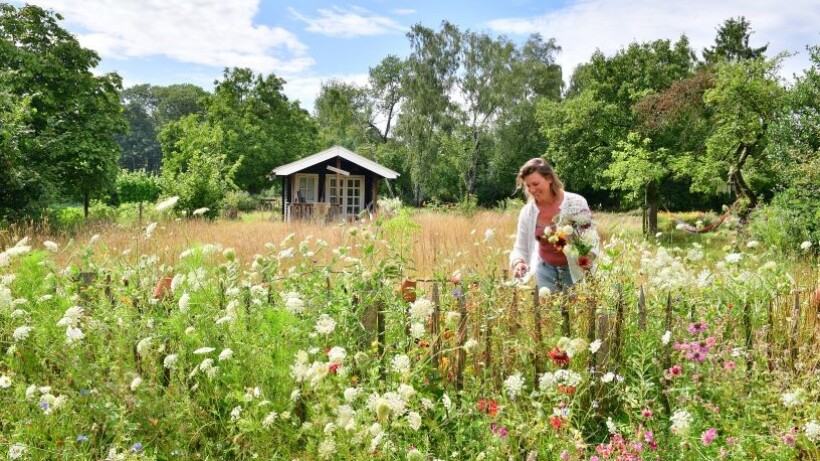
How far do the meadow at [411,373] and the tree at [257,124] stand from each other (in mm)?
30071

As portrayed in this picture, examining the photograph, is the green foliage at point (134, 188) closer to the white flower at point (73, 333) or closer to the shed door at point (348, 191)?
the shed door at point (348, 191)

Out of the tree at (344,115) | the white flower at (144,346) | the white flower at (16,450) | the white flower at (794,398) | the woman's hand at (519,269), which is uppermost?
the tree at (344,115)

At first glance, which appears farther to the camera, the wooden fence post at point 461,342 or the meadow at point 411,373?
the wooden fence post at point 461,342

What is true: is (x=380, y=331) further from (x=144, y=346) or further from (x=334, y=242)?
(x=334, y=242)

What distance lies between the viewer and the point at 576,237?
316cm

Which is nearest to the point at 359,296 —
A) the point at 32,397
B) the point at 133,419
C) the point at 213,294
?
the point at 213,294

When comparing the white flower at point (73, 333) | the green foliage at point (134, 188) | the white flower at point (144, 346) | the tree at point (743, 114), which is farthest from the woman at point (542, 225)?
the green foliage at point (134, 188)

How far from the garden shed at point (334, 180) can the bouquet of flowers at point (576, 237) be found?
19.4m

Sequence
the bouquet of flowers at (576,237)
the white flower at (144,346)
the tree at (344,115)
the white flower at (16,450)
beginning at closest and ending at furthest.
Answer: the white flower at (16,450) → the white flower at (144,346) → the bouquet of flowers at (576,237) → the tree at (344,115)

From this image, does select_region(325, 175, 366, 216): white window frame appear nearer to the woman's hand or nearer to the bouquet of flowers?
the woman's hand

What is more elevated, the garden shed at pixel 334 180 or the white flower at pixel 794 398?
the garden shed at pixel 334 180

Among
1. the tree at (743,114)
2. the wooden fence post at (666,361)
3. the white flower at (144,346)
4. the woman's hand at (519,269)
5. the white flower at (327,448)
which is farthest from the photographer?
the tree at (743,114)

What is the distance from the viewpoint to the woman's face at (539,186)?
385 centimetres

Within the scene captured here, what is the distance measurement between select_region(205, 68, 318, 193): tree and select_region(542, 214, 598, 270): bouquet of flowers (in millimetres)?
30290
